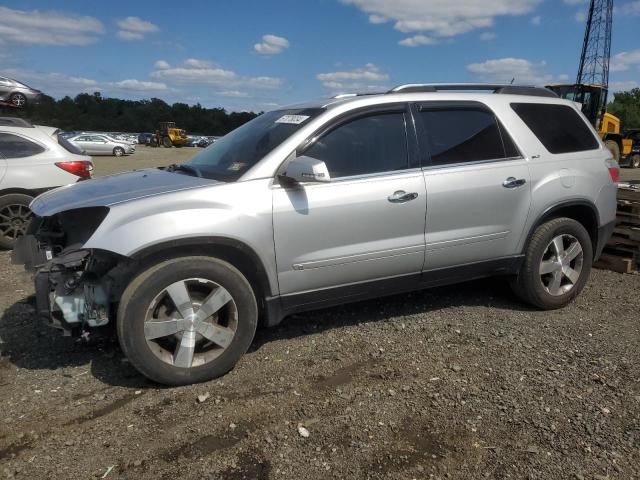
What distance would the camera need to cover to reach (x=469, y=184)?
3.97m

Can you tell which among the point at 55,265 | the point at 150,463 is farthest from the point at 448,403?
the point at 55,265

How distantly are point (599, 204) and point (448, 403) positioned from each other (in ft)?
8.77

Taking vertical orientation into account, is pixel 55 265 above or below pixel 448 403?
above

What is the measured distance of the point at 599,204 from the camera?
4.66 metres

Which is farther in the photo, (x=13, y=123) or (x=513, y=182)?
(x=13, y=123)

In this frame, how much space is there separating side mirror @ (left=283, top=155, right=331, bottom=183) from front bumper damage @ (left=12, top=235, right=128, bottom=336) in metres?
1.15

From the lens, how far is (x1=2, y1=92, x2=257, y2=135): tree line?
291 ft

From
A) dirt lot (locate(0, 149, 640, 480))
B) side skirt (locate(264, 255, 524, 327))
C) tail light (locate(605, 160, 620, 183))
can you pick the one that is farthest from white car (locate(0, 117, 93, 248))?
tail light (locate(605, 160, 620, 183))

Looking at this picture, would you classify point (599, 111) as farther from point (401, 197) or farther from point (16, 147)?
point (16, 147)

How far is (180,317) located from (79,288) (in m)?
0.65

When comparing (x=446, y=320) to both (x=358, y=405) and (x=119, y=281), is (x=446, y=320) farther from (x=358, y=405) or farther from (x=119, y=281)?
(x=119, y=281)

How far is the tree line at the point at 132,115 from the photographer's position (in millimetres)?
88812

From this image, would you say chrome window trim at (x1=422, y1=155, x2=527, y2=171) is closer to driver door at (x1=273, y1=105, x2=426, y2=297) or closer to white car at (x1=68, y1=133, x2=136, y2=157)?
driver door at (x1=273, y1=105, x2=426, y2=297)

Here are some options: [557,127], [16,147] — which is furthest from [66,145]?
[557,127]
